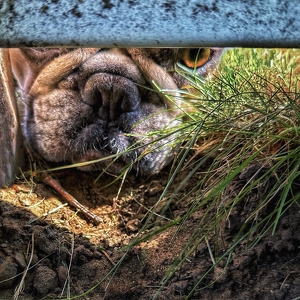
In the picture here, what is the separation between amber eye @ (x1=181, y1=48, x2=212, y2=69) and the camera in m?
2.18

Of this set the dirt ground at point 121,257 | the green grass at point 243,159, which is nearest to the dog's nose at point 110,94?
the green grass at point 243,159

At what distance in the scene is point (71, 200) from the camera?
2.05 meters

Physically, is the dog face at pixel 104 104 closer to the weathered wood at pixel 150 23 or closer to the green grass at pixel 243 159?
the green grass at pixel 243 159

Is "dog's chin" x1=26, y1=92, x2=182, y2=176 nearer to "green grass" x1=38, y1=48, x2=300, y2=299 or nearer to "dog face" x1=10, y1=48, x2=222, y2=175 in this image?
"dog face" x1=10, y1=48, x2=222, y2=175

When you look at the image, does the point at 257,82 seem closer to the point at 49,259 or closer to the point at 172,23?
the point at 49,259

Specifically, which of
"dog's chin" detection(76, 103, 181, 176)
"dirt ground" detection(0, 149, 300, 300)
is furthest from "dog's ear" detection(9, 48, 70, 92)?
"dirt ground" detection(0, 149, 300, 300)

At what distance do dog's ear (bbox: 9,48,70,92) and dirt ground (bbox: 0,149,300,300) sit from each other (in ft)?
1.74

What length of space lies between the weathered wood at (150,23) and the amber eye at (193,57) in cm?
126

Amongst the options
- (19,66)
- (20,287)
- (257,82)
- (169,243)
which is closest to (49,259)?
(20,287)

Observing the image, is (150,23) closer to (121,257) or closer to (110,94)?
(121,257)

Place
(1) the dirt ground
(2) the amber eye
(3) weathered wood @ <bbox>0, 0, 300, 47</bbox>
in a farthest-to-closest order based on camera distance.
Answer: (2) the amber eye, (1) the dirt ground, (3) weathered wood @ <bbox>0, 0, 300, 47</bbox>

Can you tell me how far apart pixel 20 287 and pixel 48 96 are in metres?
0.95

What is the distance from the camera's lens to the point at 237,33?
0.88 metres

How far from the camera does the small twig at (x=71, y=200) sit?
1965 mm
